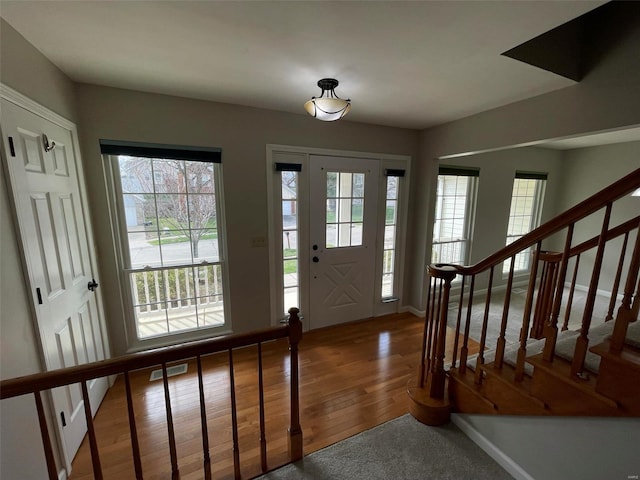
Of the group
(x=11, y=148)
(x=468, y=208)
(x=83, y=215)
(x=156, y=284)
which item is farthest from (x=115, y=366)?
(x=468, y=208)

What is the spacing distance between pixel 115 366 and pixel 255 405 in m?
1.29

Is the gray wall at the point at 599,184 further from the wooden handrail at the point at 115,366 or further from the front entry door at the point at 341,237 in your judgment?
the wooden handrail at the point at 115,366

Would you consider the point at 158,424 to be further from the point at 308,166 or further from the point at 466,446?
the point at 308,166

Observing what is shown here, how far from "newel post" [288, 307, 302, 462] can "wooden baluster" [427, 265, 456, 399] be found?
94 centimetres

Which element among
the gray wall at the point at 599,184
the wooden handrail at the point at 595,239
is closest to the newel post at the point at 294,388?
the wooden handrail at the point at 595,239

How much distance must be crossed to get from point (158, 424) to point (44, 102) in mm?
2185

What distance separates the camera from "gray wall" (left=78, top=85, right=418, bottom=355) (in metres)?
2.10

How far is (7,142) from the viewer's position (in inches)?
49.4

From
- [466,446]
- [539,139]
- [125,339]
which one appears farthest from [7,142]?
[539,139]

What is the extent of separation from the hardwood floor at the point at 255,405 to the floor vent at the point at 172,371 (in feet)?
0.16

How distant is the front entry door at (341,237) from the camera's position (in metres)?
2.96

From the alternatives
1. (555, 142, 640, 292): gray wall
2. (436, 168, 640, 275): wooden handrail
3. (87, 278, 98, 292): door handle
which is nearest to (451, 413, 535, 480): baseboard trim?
(436, 168, 640, 275): wooden handrail

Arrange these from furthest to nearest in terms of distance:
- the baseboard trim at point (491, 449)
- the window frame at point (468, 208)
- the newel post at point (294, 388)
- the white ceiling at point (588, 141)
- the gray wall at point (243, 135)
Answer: the window frame at point (468, 208) → the white ceiling at point (588, 141) → the baseboard trim at point (491, 449) → the newel post at point (294, 388) → the gray wall at point (243, 135)

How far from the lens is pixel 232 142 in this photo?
2494 millimetres
